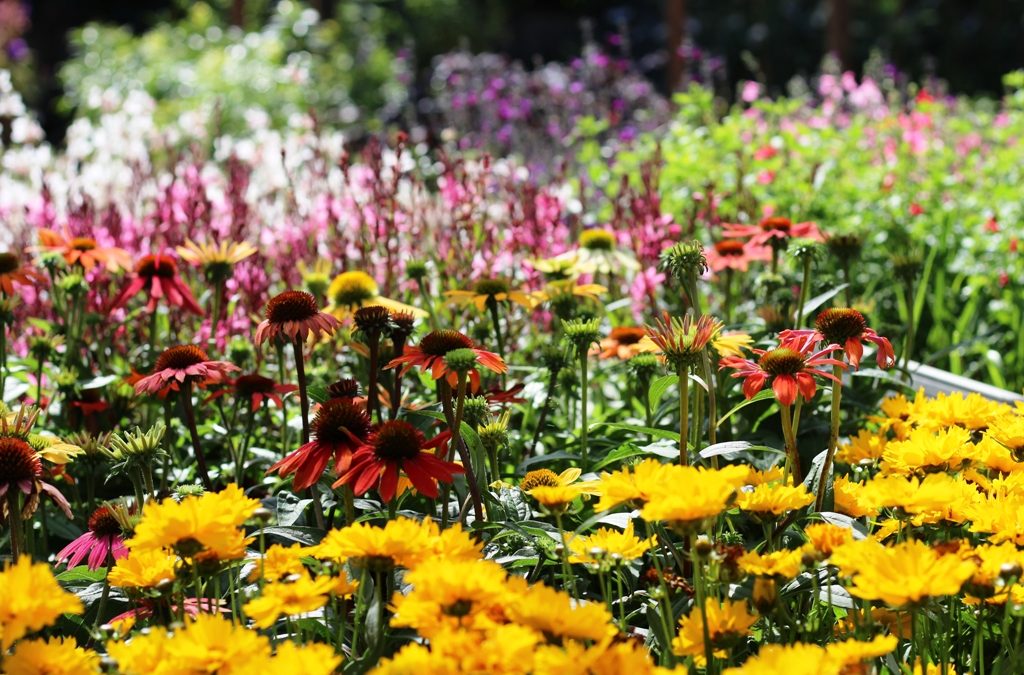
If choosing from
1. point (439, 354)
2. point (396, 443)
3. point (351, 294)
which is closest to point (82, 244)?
point (351, 294)

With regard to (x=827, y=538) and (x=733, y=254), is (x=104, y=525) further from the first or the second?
(x=733, y=254)

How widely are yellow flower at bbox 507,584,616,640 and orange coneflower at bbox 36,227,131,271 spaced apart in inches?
69.0

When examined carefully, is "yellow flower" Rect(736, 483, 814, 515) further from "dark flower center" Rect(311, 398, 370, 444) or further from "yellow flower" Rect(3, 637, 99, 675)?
"yellow flower" Rect(3, 637, 99, 675)

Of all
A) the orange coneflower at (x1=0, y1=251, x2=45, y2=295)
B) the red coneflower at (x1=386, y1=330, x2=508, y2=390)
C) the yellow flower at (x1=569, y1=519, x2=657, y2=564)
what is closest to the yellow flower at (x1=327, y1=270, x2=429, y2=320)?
the red coneflower at (x1=386, y1=330, x2=508, y2=390)

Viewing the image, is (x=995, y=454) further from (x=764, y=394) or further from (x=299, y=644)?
(x=299, y=644)

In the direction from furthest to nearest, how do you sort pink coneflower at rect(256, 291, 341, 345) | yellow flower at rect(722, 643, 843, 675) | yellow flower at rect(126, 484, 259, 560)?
pink coneflower at rect(256, 291, 341, 345), yellow flower at rect(126, 484, 259, 560), yellow flower at rect(722, 643, 843, 675)

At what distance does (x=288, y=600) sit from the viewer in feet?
3.84

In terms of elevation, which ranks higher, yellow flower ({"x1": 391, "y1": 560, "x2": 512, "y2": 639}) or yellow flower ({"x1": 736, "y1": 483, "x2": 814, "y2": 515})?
yellow flower ({"x1": 391, "y1": 560, "x2": 512, "y2": 639})

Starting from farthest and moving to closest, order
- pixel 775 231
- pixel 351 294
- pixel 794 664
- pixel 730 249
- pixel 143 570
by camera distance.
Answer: pixel 730 249, pixel 775 231, pixel 351 294, pixel 143 570, pixel 794 664

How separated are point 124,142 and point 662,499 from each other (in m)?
4.54

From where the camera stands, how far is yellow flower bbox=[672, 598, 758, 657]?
1.21m

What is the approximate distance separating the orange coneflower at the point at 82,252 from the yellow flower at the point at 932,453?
177cm

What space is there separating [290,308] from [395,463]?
47cm

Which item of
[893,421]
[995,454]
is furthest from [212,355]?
[995,454]
